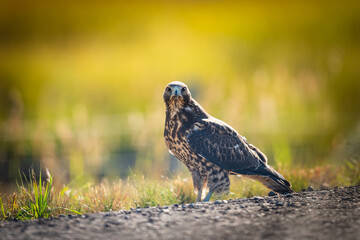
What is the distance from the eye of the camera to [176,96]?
6496mm

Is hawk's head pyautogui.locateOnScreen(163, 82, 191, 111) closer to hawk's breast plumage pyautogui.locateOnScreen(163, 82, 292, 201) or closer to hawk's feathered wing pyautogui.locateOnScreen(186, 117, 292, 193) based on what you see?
hawk's breast plumage pyautogui.locateOnScreen(163, 82, 292, 201)

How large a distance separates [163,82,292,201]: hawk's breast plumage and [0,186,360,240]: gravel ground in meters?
0.83

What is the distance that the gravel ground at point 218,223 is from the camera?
452 cm

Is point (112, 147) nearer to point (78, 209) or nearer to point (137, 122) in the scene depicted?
point (137, 122)

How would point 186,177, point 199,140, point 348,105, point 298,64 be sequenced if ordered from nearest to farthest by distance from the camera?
point 199,140, point 186,177, point 348,105, point 298,64

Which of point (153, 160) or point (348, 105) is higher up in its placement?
point (348, 105)

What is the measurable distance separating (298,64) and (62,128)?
8556mm

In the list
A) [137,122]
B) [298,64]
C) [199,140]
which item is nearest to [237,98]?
[137,122]

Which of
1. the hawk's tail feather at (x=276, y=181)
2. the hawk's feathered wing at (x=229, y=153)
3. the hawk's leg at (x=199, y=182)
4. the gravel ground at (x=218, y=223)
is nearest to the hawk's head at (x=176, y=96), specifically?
A: the hawk's feathered wing at (x=229, y=153)

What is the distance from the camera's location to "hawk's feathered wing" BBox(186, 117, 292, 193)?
21.1 ft

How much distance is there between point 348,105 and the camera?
458 inches

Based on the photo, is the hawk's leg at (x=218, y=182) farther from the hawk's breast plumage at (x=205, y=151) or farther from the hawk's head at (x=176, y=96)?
the hawk's head at (x=176, y=96)

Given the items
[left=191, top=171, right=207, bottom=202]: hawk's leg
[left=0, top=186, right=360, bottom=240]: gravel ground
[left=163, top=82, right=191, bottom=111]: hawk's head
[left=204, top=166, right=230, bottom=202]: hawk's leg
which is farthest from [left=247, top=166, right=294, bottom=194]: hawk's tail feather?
[left=163, top=82, right=191, bottom=111]: hawk's head

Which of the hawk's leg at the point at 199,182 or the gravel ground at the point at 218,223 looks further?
the hawk's leg at the point at 199,182
